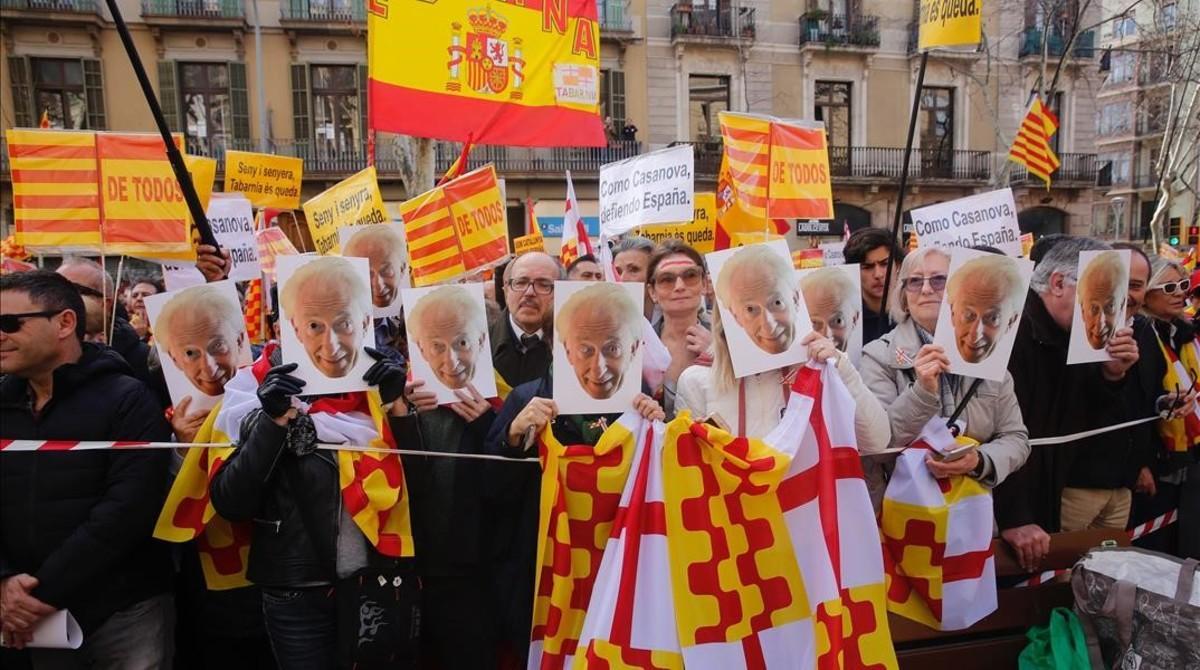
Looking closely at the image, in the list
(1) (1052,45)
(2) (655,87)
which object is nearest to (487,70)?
(2) (655,87)

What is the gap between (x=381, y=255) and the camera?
4199 millimetres

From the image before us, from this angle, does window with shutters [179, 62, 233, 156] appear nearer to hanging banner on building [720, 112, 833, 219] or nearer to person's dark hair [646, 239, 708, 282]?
hanging banner on building [720, 112, 833, 219]

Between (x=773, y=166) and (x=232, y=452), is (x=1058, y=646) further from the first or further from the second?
(x=773, y=166)

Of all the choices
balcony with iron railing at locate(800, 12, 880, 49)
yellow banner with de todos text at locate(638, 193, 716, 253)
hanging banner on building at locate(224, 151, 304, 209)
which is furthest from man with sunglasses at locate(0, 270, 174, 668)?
balcony with iron railing at locate(800, 12, 880, 49)

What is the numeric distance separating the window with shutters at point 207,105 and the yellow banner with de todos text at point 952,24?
2258 cm

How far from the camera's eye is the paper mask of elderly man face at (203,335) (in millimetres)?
2643

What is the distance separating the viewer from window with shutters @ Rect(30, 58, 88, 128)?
70.2 ft

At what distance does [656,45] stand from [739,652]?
24.4 metres

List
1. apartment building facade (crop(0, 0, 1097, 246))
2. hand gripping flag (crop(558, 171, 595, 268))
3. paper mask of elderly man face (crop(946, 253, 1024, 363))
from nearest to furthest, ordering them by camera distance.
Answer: paper mask of elderly man face (crop(946, 253, 1024, 363)) < hand gripping flag (crop(558, 171, 595, 268)) < apartment building facade (crop(0, 0, 1097, 246))

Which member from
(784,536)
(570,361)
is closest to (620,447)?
(570,361)

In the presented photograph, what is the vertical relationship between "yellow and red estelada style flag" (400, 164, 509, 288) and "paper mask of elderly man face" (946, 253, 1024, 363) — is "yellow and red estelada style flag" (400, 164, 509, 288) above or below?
above

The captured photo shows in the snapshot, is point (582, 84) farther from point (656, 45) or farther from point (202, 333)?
point (656, 45)

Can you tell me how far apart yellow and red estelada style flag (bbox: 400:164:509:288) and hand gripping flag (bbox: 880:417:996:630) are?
11.3ft

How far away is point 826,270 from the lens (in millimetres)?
2932
